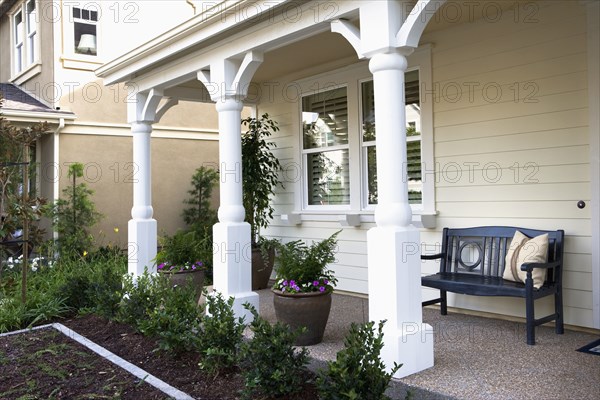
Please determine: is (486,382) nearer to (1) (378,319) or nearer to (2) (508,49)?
(1) (378,319)

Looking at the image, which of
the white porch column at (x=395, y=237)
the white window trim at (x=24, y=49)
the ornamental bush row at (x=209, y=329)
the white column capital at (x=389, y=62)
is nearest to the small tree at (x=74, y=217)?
the ornamental bush row at (x=209, y=329)

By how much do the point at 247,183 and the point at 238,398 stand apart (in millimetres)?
3905

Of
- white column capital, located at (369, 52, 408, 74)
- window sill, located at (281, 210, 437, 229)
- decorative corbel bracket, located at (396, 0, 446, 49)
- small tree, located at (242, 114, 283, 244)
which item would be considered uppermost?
decorative corbel bracket, located at (396, 0, 446, 49)

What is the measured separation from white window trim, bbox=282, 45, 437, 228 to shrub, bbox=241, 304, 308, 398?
2.46 meters

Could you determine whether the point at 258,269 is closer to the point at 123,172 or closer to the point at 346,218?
the point at 346,218

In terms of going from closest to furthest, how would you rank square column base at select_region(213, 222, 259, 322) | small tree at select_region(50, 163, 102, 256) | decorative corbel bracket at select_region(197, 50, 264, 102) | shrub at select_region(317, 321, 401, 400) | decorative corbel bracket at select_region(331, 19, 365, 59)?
1. shrub at select_region(317, 321, 401, 400)
2. decorative corbel bracket at select_region(331, 19, 365, 59)
3. decorative corbel bracket at select_region(197, 50, 264, 102)
4. square column base at select_region(213, 222, 259, 322)
5. small tree at select_region(50, 163, 102, 256)

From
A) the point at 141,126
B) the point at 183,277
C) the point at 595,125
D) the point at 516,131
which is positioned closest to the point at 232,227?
the point at 183,277

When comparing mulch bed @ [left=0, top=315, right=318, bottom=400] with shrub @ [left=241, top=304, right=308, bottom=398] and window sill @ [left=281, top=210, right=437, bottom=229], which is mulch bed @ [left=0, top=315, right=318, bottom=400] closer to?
shrub @ [left=241, top=304, right=308, bottom=398]

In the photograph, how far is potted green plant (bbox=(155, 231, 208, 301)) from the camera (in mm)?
5672

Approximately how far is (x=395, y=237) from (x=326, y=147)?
3.36 m

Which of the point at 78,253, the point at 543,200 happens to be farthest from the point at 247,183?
the point at 543,200

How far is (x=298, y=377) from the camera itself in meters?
3.40

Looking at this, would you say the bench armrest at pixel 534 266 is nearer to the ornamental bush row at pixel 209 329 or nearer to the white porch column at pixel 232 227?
the ornamental bush row at pixel 209 329

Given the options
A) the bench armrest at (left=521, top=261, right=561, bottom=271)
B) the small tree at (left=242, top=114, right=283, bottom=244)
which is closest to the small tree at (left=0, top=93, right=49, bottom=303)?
the small tree at (left=242, top=114, right=283, bottom=244)
